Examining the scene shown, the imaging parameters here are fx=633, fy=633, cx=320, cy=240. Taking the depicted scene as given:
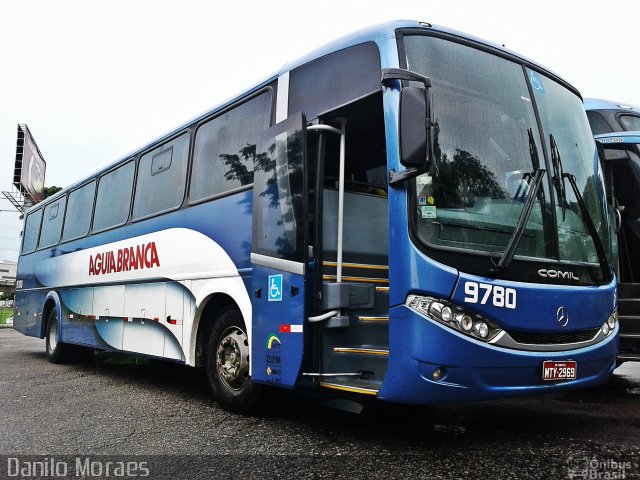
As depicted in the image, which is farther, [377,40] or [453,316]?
[377,40]

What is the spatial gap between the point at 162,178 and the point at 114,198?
5.73 feet

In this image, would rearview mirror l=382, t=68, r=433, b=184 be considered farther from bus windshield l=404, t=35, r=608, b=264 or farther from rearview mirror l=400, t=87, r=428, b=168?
bus windshield l=404, t=35, r=608, b=264

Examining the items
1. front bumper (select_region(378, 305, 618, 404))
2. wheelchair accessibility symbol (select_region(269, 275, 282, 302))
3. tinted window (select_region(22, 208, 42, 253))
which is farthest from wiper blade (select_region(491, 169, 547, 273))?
tinted window (select_region(22, 208, 42, 253))

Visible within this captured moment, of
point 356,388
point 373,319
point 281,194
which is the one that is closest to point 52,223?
point 281,194

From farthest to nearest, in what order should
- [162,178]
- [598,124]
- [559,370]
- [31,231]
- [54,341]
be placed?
[31,231], [54,341], [598,124], [162,178], [559,370]

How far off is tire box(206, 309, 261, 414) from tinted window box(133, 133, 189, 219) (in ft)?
5.82

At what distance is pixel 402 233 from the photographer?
14.0 feet

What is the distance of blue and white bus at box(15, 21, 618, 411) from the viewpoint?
418cm

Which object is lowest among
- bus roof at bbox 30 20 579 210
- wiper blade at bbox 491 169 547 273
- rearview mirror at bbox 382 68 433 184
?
wiper blade at bbox 491 169 547 273

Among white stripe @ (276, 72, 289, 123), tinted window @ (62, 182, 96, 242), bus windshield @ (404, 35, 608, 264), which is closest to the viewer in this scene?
bus windshield @ (404, 35, 608, 264)

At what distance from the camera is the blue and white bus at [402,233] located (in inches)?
164

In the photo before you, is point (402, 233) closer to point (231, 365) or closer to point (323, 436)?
point (323, 436)

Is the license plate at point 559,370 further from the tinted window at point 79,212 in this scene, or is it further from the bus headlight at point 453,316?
the tinted window at point 79,212

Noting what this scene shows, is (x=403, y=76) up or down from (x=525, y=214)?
up
